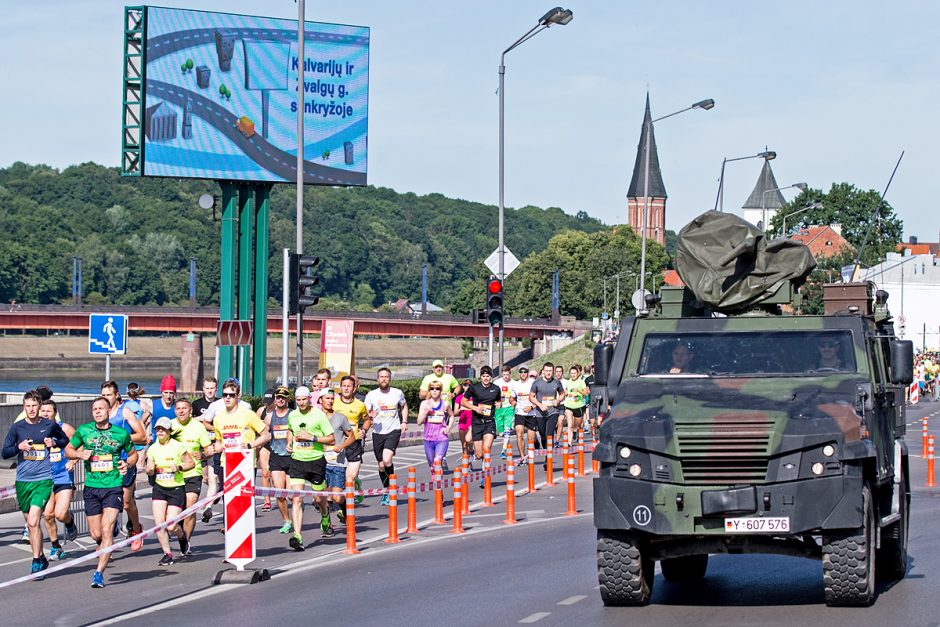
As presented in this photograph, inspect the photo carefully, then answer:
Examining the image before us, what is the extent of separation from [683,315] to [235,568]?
16.0 feet

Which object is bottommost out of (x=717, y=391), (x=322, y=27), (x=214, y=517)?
(x=214, y=517)

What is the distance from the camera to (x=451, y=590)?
13.0 metres

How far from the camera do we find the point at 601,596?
12.0 metres

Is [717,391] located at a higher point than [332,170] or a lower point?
lower

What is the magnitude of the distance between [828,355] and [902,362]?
578 mm

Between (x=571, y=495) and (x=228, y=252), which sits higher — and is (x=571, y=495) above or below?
below

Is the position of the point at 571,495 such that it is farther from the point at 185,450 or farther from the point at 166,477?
the point at 166,477

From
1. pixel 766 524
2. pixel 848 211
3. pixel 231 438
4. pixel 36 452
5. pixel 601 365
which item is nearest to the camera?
pixel 766 524

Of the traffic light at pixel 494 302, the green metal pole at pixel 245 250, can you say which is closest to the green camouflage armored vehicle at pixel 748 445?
the traffic light at pixel 494 302

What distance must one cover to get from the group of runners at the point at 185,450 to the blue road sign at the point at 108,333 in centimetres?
289

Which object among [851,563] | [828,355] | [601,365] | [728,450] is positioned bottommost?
[851,563]

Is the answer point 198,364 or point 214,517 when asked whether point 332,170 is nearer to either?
point 214,517

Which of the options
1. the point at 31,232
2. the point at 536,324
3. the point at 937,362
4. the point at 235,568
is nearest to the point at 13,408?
the point at 235,568

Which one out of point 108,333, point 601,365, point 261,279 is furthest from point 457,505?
point 261,279
